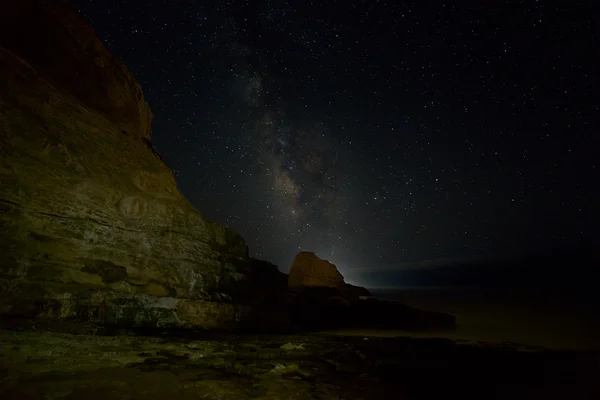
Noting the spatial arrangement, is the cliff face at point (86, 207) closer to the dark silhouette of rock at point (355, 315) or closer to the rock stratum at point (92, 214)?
the rock stratum at point (92, 214)

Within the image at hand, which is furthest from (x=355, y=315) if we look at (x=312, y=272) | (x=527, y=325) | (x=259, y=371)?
(x=259, y=371)

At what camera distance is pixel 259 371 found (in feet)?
18.4

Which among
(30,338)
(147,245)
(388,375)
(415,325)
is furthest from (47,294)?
(415,325)

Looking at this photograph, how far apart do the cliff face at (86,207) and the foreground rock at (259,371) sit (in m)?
1.55

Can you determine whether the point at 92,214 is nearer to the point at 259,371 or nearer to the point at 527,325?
the point at 259,371

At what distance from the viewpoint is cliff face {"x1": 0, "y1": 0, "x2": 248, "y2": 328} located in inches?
286

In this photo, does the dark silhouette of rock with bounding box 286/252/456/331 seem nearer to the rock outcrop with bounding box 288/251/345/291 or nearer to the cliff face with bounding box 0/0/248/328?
the cliff face with bounding box 0/0/248/328

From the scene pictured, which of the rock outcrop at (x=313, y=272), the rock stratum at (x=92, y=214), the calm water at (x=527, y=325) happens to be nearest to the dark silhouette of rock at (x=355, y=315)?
the calm water at (x=527, y=325)

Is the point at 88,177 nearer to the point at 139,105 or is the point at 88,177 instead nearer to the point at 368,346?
the point at 139,105

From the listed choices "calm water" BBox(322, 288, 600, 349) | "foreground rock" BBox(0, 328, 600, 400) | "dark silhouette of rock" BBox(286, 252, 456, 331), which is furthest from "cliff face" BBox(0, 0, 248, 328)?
"calm water" BBox(322, 288, 600, 349)

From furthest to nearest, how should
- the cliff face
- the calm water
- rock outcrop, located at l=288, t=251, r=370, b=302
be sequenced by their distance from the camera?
1. rock outcrop, located at l=288, t=251, r=370, b=302
2. the calm water
3. the cliff face

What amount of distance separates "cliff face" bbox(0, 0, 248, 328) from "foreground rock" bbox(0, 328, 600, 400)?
1551 mm

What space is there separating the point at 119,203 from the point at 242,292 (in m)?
5.21

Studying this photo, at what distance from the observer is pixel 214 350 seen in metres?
7.04
